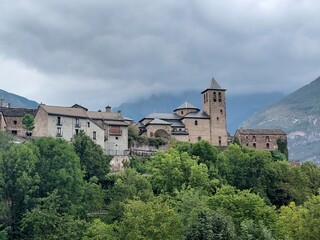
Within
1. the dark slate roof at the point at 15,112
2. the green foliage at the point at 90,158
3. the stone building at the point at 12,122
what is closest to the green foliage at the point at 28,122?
the stone building at the point at 12,122

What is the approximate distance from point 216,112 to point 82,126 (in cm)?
3488

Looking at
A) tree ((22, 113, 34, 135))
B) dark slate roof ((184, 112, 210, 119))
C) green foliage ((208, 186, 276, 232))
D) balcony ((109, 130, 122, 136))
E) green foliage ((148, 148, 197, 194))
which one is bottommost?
green foliage ((208, 186, 276, 232))

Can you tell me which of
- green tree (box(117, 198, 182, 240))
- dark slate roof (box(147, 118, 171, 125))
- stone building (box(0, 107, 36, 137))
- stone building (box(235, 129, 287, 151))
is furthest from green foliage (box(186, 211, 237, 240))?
stone building (box(235, 129, 287, 151))

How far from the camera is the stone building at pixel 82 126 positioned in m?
90.0

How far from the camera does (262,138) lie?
121 metres

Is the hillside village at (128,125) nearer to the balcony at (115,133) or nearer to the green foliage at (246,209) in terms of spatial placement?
the balcony at (115,133)

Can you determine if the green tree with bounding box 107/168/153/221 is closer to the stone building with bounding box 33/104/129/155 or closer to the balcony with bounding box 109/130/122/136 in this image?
the stone building with bounding box 33/104/129/155

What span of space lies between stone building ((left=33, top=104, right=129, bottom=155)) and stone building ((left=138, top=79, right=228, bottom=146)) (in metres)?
11.8

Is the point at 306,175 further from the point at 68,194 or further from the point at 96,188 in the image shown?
the point at 68,194

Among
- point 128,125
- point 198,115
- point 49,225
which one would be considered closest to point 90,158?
point 128,125

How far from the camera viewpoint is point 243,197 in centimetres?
5312

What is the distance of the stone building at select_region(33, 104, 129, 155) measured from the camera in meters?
90.0

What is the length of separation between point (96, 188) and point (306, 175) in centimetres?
3554

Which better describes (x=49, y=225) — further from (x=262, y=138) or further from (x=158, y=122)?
(x=262, y=138)
